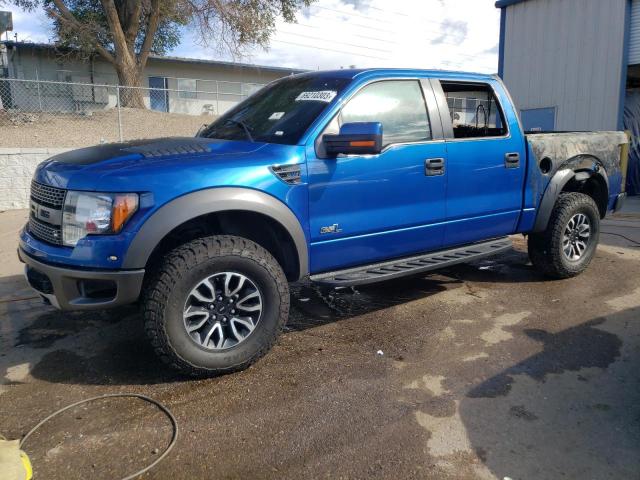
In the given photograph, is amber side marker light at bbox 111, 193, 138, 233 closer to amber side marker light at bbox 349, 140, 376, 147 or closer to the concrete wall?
amber side marker light at bbox 349, 140, 376, 147

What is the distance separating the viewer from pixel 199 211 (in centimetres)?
327

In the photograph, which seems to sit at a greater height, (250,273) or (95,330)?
(250,273)

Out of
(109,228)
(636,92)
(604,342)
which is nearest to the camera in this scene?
(109,228)

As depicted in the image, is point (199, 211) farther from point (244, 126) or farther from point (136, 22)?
point (136, 22)

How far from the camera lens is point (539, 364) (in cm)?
373

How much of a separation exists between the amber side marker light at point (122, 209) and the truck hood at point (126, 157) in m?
0.19

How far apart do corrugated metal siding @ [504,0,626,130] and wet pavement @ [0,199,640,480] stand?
996 centimetres

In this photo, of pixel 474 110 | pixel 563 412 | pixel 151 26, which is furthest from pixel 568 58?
pixel 151 26

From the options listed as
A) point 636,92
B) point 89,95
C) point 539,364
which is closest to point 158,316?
point 539,364

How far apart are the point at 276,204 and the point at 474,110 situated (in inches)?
122

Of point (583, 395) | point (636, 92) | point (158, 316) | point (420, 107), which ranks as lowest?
point (583, 395)

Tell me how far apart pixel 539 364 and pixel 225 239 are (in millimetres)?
2302

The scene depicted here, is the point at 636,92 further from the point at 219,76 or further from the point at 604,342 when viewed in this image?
the point at 219,76

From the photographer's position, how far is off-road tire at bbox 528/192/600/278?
5.41 metres
